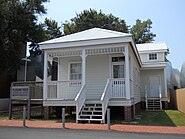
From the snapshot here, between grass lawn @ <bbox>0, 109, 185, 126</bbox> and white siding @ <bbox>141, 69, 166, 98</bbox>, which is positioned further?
white siding @ <bbox>141, 69, 166, 98</bbox>

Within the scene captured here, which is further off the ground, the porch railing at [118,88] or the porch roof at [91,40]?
the porch roof at [91,40]

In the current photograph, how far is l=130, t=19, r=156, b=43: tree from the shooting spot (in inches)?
1860

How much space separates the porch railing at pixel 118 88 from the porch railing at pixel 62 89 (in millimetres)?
2202

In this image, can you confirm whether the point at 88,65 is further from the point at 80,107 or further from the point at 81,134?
the point at 81,134

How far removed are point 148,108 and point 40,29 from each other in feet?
52.6

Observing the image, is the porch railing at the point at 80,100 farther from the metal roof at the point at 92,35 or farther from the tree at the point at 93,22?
the tree at the point at 93,22

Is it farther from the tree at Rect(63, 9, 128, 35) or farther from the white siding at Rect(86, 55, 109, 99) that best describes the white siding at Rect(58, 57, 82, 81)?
the tree at Rect(63, 9, 128, 35)

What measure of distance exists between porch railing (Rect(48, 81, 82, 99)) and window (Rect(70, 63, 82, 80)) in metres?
1.41

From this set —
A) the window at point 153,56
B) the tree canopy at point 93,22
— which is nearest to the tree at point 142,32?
the tree canopy at point 93,22

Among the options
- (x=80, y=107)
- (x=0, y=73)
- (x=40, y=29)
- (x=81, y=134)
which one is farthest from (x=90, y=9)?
(x=81, y=134)

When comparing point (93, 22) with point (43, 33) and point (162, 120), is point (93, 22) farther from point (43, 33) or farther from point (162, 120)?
point (162, 120)

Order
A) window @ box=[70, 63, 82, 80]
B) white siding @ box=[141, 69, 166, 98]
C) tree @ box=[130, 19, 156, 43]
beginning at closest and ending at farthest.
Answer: window @ box=[70, 63, 82, 80] < white siding @ box=[141, 69, 166, 98] < tree @ box=[130, 19, 156, 43]

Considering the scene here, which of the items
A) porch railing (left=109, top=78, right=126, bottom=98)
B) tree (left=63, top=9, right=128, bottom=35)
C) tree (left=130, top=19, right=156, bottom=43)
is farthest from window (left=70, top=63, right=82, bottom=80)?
tree (left=130, top=19, right=156, bottom=43)

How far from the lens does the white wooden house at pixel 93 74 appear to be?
1298cm
